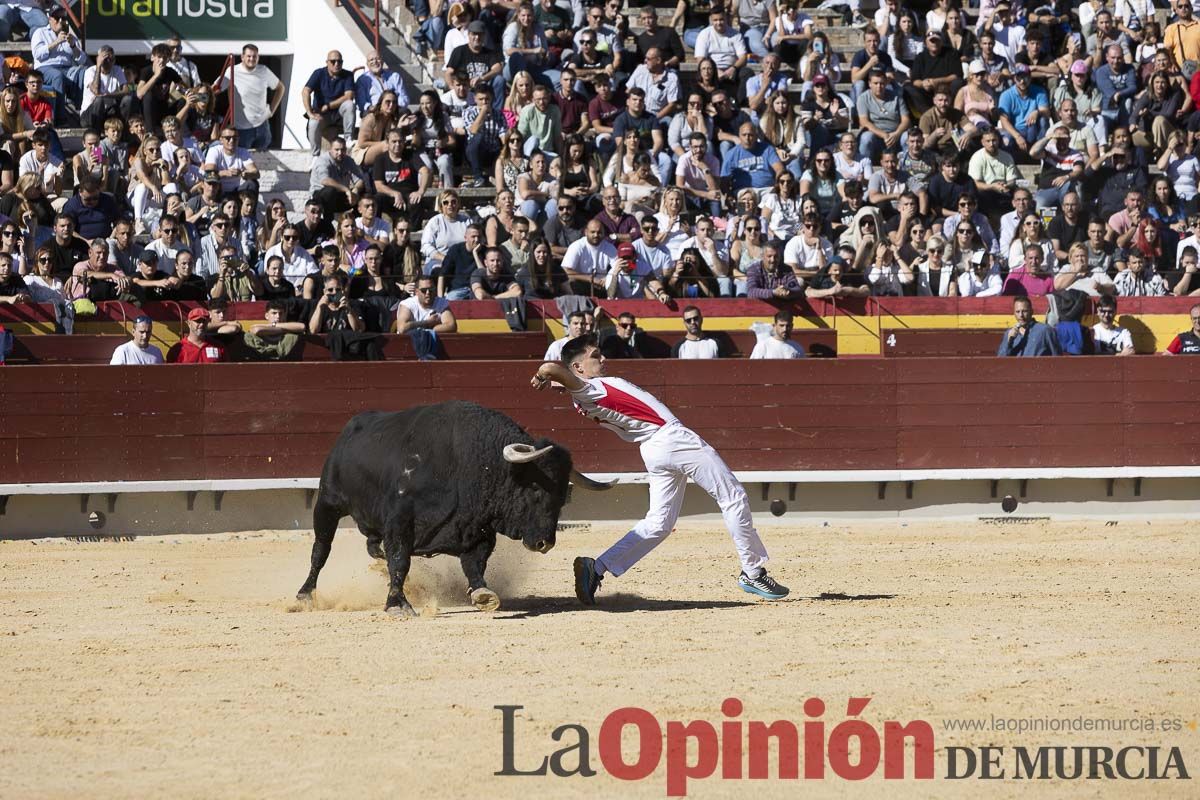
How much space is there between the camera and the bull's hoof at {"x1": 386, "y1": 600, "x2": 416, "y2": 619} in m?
7.80

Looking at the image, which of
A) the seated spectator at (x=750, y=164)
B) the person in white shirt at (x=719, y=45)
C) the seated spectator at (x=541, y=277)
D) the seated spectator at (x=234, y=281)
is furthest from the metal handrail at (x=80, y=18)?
the seated spectator at (x=750, y=164)

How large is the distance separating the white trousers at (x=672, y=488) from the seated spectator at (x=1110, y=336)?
19.3ft

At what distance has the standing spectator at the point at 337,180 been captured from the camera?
1335 cm

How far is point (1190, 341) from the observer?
1275 cm

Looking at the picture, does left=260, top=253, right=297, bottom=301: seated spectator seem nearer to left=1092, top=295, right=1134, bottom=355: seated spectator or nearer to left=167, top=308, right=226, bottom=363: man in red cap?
left=167, top=308, right=226, bottom=363: man in red cap

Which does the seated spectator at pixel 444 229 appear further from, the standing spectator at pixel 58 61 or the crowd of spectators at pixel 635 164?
the standing spectator at pixel 58 61

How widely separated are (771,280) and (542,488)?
5327 mm

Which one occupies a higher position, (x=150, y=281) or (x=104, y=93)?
(x=104, y=93)

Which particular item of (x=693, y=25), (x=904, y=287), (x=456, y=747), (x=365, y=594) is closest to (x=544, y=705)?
(x=456, y=747)

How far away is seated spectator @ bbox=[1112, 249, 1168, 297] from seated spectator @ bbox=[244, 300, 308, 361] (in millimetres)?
6313

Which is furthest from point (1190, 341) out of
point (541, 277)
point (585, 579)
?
point (585, 579)

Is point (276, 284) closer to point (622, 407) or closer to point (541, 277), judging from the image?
point (541, 277)

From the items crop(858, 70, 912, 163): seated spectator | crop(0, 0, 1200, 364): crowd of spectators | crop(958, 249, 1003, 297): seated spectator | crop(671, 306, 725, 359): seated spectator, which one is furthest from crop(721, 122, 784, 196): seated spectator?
crop(671, 306, 725, 359): seated spectator

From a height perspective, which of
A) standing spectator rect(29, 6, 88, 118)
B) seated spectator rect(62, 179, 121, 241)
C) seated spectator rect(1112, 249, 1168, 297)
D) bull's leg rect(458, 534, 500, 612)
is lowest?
bull's leg rect(458, 534, 500, 612)
